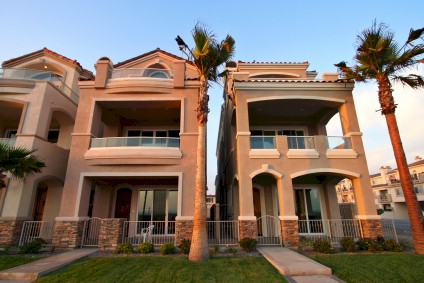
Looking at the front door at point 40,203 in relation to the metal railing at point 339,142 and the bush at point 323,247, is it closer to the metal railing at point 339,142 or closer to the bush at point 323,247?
the bush at point 323,247

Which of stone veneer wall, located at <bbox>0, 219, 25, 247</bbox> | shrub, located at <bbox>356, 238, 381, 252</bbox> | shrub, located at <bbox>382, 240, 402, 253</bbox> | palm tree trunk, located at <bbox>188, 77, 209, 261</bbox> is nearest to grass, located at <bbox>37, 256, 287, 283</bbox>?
palm tree trunk, located at <bbox>188, 77, 209, 261</bbox>

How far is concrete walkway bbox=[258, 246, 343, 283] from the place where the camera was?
6516mm

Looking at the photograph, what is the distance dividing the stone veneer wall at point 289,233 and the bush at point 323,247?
1036 millimetres

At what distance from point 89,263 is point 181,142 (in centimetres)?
676

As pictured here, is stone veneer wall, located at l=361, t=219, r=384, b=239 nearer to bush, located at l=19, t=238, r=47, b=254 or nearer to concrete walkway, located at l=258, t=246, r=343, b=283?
concrete walkway, located at l=258, t=246, r=343, b=283

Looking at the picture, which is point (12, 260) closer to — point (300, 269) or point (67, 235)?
point (67, 235)

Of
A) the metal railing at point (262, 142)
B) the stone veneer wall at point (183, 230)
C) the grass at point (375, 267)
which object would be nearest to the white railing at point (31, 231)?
the stone veneer wall at point (183, 230)

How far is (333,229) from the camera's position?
44.2ft

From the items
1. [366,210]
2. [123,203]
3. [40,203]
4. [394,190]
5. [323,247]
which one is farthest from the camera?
[394,190]

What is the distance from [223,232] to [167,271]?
16.0 ft

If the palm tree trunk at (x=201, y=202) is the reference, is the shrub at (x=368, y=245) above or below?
below

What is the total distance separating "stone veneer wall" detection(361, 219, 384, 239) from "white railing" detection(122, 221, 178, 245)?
31.7 ft

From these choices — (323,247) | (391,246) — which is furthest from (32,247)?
(391,246)

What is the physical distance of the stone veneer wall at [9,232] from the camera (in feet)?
35.1
